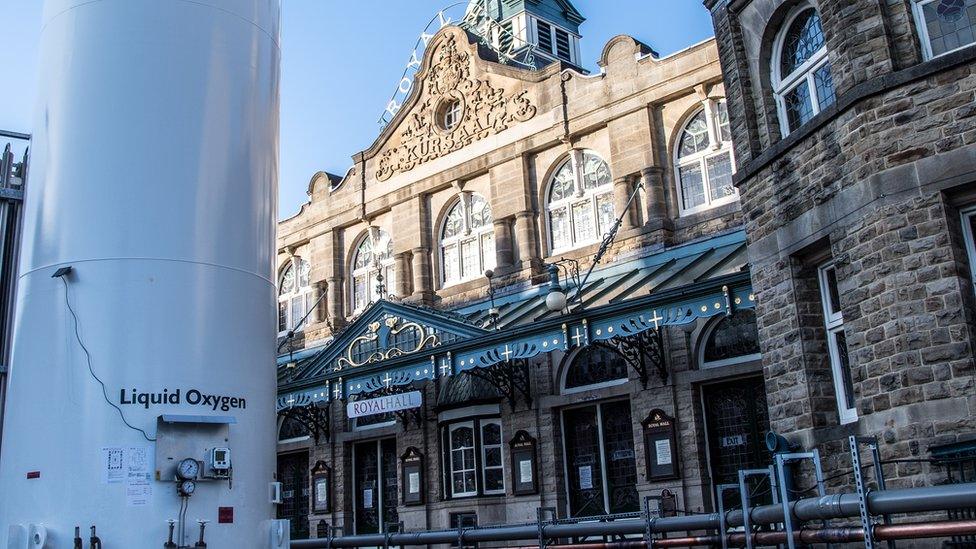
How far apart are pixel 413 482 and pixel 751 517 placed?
14.5m

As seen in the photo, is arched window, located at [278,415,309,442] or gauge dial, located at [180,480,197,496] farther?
arched window, located at [278,415,309,442]

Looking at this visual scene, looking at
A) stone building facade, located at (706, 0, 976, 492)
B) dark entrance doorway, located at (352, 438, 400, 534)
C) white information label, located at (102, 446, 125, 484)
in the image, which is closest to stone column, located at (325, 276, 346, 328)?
dark entrance doorway, located at (352, 438, 400, 534)

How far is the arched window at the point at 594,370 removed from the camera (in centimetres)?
2066

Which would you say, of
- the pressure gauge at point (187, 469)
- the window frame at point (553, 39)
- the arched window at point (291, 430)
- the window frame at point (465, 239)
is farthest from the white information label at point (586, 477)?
the window frame at point (553, 39)

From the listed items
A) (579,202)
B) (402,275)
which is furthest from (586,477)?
(402,275)

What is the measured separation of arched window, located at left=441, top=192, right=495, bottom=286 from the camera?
82.4 feet

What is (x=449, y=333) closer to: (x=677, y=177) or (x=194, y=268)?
(x=677, y=177)

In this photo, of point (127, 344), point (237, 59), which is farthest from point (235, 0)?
point (127, 344)

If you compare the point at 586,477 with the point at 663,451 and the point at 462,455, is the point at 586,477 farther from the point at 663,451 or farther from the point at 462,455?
the point at 462,455

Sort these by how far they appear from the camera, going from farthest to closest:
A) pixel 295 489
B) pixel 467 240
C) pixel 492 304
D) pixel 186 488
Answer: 1. pixel 295 489
2. pixel 467 240
3. pixel 492 304
4. pixel 186 488

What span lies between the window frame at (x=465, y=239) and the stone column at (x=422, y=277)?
1.12ft

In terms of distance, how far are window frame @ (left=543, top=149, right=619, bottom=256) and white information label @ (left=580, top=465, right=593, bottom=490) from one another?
5.12 meters

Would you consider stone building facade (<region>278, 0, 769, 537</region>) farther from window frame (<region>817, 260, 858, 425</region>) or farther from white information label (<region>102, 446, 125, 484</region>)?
white information label (<region>102, 446, 125, 484</region>)

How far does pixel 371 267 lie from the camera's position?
1099 inches
